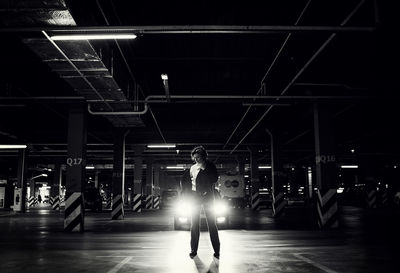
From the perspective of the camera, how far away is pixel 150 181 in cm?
4022

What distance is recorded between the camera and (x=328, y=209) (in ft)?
51.1

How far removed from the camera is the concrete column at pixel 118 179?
22.0m

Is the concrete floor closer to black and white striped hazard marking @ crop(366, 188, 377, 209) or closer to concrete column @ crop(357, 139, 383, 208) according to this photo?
black and white striped hazard marking @ crop(366, 188, 377, 209)

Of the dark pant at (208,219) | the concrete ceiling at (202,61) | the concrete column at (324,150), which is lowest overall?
the dark pant at (208,219)

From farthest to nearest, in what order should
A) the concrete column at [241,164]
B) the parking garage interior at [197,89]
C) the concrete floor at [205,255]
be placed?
the concrete column at [241,164]
the parking garage interior at [197,89]
the concrete floor at [205,255]

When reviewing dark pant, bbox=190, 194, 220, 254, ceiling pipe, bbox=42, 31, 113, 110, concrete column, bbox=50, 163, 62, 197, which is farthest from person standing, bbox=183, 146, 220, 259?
concrete column, bbox=50, 163, 62, 197

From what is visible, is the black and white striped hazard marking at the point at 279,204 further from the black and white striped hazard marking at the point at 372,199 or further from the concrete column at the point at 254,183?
the black and white striped hazard marking at the point at 372,199

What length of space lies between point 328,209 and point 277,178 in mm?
9371

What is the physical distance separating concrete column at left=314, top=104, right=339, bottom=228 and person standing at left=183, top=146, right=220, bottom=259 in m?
9.66

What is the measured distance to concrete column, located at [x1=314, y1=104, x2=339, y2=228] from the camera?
1553 centimetres

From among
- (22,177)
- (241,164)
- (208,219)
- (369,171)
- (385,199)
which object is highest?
(241,164)

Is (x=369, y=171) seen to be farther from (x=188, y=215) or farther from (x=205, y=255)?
(x=205, y=255)

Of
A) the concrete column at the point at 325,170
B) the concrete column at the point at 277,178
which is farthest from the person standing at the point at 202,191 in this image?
the concrete column at the point at 277,178

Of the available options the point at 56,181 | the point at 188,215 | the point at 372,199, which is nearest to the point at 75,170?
the point at 188,215
